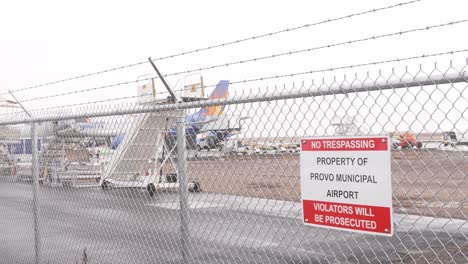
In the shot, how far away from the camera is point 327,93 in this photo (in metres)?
3.01

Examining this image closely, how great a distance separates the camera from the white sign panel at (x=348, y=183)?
2646mm

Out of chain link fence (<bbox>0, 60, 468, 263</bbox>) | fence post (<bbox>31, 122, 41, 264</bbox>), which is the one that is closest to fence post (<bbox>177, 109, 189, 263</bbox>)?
chain link fence (<bbox>0, 60, 468, 263</bbox>)

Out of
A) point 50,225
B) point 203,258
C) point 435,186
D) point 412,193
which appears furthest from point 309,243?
point 435,186

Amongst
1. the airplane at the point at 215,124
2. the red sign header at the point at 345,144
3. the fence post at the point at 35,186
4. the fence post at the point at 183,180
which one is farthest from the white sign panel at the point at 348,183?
the fence post at the point at 35,186

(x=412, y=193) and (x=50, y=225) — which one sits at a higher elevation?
(x=50, y=225)

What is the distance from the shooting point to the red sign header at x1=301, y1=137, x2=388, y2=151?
2645 mm

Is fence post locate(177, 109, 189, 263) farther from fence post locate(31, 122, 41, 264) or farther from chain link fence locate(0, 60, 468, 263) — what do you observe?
fence post locate(31, 122, 41, 264)

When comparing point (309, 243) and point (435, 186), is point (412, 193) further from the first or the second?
point (309, 243)

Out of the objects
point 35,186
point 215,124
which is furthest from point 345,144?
point 35,186

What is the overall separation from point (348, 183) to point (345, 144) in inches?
8.7

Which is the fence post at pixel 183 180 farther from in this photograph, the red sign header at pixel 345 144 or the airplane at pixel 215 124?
the red sign header at pixel 345 144

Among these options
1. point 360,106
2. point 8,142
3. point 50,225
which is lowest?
point 50,225

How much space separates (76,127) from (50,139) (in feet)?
1.83

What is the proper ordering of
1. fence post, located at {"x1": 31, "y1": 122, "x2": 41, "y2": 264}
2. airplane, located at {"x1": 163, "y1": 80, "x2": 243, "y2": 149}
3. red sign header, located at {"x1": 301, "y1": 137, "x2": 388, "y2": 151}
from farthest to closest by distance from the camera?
fence post, located at {"x1": 31, "y1": 122, "x2": 41, "y2": 264} → airplane, located at {"x1": 163, "y1": 80, "x2": 243, "y2": 149} → red sign header, located at {"x1": 301, "y1": 137, "x2": 388, "y2": 151}
